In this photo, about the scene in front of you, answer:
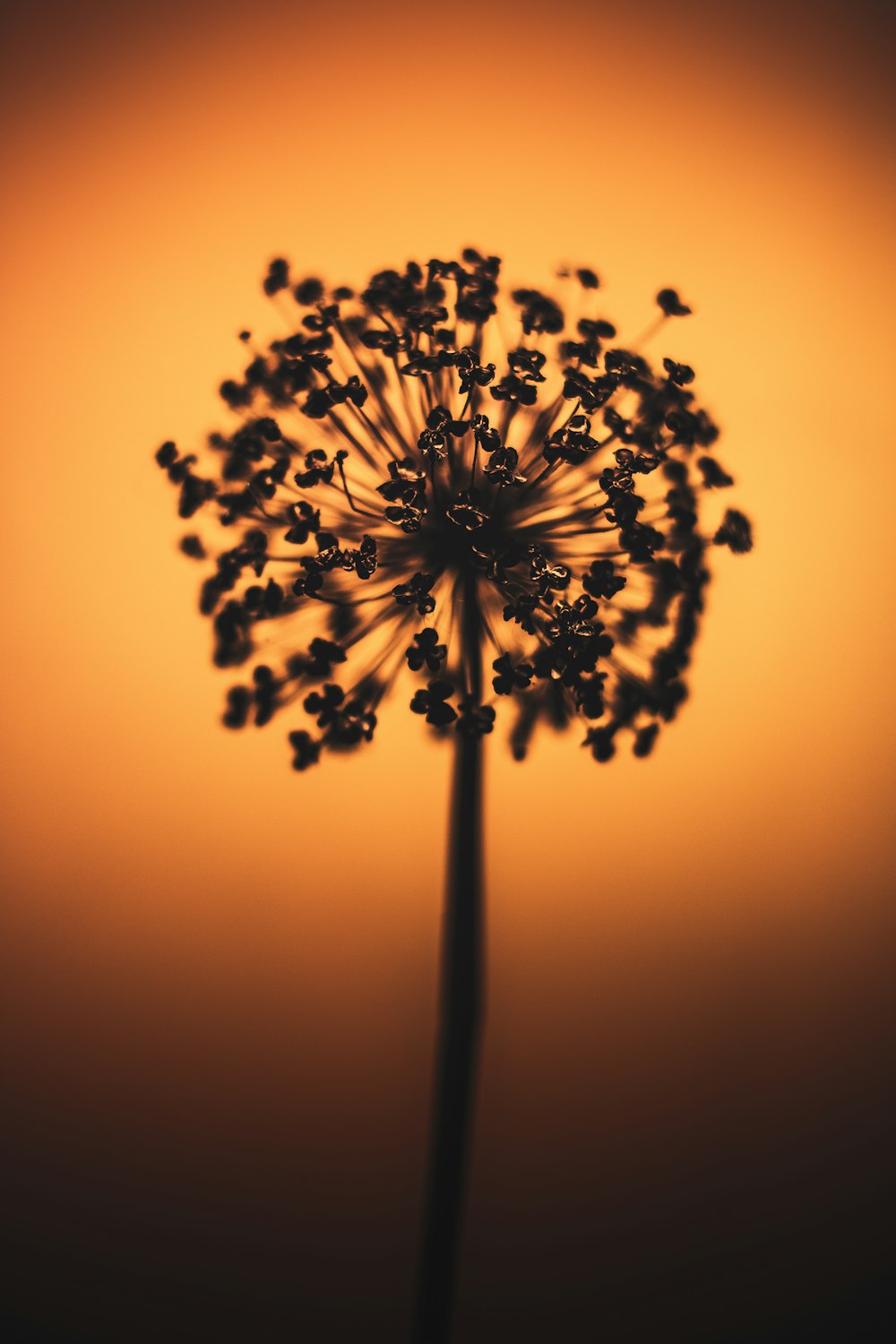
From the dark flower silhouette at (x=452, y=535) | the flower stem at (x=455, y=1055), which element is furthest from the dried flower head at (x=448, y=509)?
the flower stem at (x=455, y=1055)

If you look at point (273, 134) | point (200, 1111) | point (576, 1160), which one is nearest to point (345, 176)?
point (273, 134)

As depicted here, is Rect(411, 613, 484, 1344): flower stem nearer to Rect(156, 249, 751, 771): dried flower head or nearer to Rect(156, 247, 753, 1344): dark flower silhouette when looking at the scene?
Rect(156, 247, 753, 1344): dark flower silhouette

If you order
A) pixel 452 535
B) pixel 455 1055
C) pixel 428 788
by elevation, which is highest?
pixel 452 535

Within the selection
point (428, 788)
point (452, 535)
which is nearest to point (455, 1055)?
point (428, 788)

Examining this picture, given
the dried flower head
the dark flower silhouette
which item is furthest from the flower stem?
the dried flower head

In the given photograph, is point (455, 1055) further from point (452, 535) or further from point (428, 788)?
point (452, 535)

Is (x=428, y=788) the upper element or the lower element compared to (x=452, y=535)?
lower

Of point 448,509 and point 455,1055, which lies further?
point 455,1055
